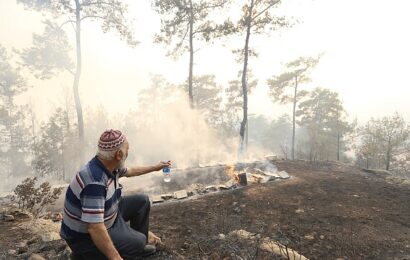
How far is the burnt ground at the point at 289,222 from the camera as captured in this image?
4.89 metres

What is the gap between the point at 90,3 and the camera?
62.3ft

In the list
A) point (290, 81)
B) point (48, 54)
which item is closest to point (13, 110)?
point (48, 54)

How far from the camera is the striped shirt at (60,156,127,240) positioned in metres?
2.75

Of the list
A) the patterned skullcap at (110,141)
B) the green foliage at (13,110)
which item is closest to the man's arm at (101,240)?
the patterned skullcap at (110,141)

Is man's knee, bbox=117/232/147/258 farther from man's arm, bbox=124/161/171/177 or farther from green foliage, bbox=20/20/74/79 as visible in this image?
green foliage, bbox=20/20/74/79

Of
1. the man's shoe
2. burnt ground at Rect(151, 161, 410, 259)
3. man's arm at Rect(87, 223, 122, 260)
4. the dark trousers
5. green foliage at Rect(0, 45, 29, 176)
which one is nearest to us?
man's arm at Rect(87, 223, 122, 260)

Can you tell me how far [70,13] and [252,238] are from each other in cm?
1977

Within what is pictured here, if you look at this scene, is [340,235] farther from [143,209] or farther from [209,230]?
[143,209]

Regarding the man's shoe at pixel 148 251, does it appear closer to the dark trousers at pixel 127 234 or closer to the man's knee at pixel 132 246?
the dark trousers at pixel 127 234

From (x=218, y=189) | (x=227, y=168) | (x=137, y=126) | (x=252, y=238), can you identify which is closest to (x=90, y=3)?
(x=227, y=168)

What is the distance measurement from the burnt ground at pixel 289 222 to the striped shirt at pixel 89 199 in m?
1.30

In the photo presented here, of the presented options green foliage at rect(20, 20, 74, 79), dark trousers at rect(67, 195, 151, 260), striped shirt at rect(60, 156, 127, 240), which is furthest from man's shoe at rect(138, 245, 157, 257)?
green foliage at rect(20, 20, 74, 79)

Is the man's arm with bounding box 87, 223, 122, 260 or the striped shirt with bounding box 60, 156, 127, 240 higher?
the striped shirt with bounding box 60, 156, 127, 240

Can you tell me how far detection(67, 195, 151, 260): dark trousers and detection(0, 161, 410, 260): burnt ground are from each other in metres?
0.69
